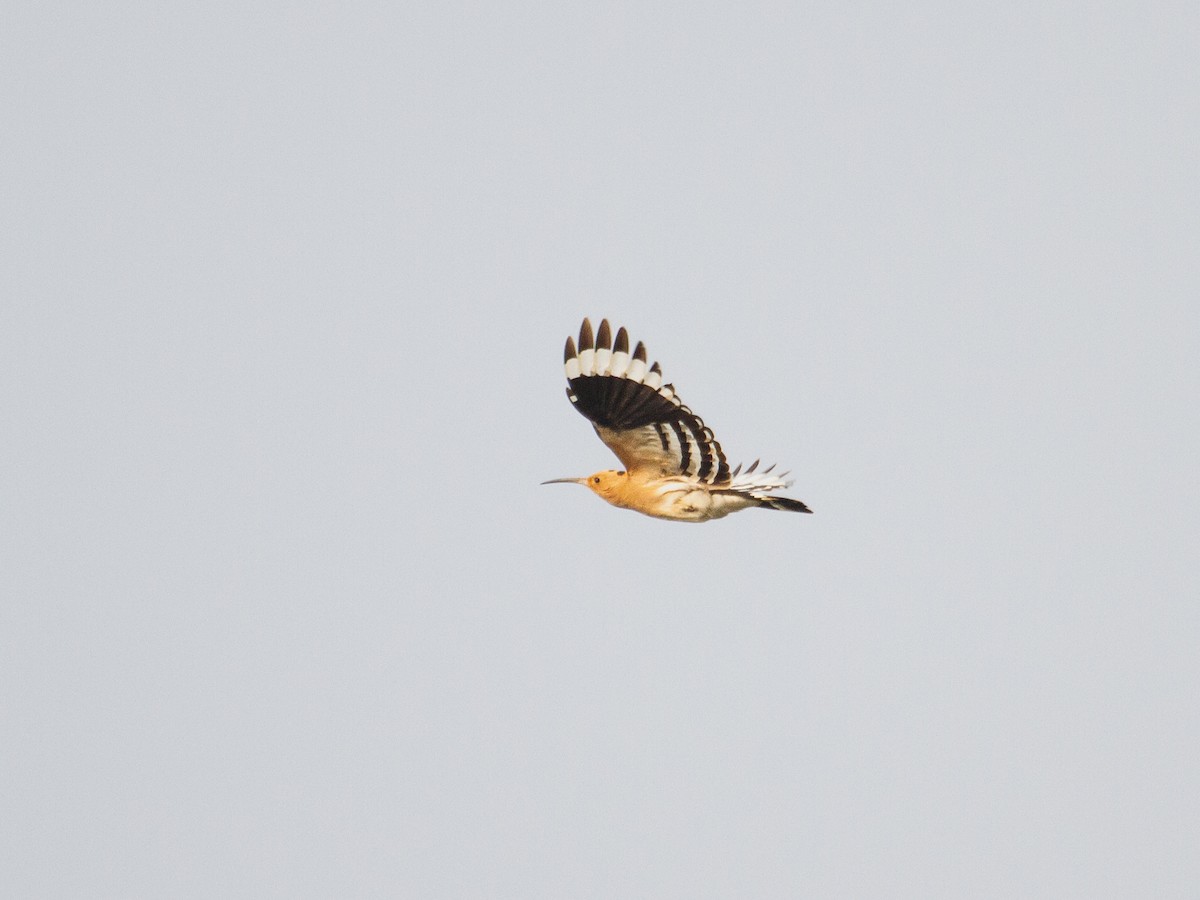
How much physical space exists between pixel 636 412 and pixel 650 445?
392mm

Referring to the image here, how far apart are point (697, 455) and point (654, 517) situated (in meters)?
0.72

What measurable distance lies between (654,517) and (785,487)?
1060mm

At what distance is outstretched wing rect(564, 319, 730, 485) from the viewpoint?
39.9 ft

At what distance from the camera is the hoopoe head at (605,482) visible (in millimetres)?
12977

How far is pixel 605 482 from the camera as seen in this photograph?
513 inches

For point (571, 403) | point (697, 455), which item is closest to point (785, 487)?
point (697, 455)

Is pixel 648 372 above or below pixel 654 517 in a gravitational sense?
above

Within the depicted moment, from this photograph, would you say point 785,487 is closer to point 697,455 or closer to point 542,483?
point 697,455

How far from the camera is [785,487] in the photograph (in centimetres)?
1276

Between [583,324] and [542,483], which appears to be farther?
[542,483]

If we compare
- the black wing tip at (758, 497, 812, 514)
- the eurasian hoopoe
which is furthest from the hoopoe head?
the black wing tip at (758, 497, 812, 514)

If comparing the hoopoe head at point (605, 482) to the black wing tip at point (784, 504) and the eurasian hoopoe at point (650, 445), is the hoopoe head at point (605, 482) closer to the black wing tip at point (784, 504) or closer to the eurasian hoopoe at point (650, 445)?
the eurasian hoopoe at point (650, 445)

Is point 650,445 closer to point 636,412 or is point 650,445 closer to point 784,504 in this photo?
point 636,412

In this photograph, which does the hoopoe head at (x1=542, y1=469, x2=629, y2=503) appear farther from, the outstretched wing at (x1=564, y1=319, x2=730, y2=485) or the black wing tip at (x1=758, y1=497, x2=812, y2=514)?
the black wing tip at (x1=758, y1=497, x2=812, y2=514)
